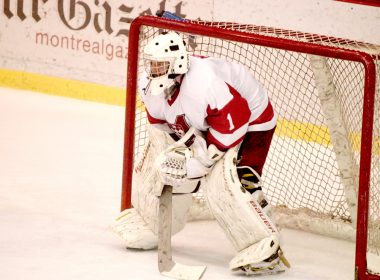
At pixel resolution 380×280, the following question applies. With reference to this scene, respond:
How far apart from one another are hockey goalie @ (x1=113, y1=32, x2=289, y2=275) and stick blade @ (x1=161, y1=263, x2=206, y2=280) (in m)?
0.12

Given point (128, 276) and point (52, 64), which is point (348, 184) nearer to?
point (128, 276)

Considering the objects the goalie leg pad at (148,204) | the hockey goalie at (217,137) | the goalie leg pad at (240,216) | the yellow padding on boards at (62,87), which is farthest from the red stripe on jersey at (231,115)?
the yellow padding on boards at (62,87)

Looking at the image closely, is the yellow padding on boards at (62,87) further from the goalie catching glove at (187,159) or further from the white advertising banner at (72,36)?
the goalie catching glove at (187,159)

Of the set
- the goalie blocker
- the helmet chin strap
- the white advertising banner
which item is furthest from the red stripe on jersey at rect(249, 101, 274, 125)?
the white advertising banner

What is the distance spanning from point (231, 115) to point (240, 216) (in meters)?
0.37

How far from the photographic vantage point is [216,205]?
4.33 metres

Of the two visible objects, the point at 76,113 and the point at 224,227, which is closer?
the point at 224,227

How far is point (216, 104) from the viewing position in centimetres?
419

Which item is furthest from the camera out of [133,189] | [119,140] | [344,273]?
[119,140]

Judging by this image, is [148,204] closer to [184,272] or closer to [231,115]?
[184,272]

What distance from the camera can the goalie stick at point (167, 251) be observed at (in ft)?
14.1

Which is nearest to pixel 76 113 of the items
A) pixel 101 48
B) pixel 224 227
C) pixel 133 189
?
pixel 101 48

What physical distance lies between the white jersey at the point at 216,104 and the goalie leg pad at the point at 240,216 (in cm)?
11

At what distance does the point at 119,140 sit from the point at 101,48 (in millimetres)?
799
